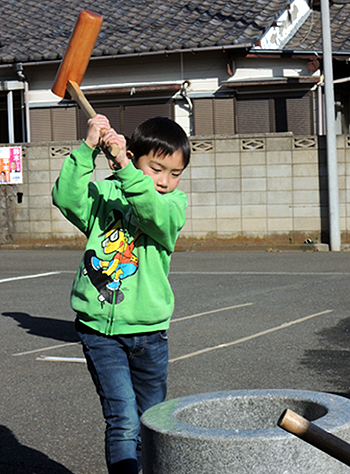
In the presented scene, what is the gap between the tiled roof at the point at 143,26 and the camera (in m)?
16.0

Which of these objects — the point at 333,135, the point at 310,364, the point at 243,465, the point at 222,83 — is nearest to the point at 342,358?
the point at 310,364

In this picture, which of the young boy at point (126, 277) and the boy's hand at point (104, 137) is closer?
the boy's hand at point (104, 137)

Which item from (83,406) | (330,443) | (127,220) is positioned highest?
(127,220)

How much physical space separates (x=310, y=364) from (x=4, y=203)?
38.7ft

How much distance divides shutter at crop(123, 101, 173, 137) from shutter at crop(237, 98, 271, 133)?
5.71ft

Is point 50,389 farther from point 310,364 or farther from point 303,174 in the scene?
point 303,174

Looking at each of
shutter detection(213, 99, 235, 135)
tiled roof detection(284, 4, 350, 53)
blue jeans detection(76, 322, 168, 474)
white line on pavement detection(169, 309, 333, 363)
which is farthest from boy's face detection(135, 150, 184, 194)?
shutter detection(213, 99, 235, 135)

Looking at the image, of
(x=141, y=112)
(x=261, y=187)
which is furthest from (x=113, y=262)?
(x=141, y=112)

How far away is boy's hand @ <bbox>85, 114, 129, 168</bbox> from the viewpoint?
2.35 m

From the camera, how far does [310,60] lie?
1555 centimetres

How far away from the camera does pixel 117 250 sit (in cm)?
268

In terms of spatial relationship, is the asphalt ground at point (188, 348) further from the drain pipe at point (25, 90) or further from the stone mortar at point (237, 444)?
the drain pipe at point (25, 90)

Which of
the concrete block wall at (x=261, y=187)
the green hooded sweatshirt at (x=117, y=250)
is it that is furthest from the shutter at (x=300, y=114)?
the green hooded sweatshirt at (x=117, y=250)

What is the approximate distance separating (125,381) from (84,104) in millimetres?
1104
